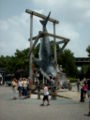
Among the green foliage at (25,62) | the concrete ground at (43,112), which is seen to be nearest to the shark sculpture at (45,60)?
the concrete ground at (43,112)

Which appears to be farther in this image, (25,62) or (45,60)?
(25,62)

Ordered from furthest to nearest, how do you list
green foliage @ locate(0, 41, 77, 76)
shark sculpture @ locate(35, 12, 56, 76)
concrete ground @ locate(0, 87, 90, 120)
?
green foliage @ locate(0, 41, 77, 76) < shark sculpture @ locate(35, 12, 56, 76) < concrete ground @ locate(0, 87, 90, 120)

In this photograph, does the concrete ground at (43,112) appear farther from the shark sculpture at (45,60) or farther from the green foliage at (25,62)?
the green foliage at (25,62)

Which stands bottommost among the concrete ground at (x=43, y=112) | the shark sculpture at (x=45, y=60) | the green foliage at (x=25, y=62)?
the concrete ground at (x=43, y=112)

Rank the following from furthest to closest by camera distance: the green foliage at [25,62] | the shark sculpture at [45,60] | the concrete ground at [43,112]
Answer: the green foliage at [25,62]
the shark sculpture at [45,60]
the concrete ground at [43,112]

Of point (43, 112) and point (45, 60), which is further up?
point (45, 60)

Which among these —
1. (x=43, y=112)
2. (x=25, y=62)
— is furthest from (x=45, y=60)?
(x=25, y=62)

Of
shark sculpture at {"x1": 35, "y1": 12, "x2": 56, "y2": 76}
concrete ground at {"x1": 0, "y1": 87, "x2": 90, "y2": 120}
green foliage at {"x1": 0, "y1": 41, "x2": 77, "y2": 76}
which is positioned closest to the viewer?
concrete ground at {"x1": 0, "y1": 87, "x2": 90, "y2": 120}

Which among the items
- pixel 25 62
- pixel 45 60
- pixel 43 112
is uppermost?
pixel 25 62

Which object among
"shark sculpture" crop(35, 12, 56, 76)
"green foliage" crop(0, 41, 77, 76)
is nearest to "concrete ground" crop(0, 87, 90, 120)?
"shark sculpture" crop(35, 12, 56, 76)

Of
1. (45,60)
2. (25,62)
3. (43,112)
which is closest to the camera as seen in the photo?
(43,112)

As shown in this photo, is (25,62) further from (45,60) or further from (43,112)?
(43,112)

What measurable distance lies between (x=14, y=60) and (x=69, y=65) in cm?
1677

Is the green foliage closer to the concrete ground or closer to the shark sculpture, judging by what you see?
the shark sculpture
